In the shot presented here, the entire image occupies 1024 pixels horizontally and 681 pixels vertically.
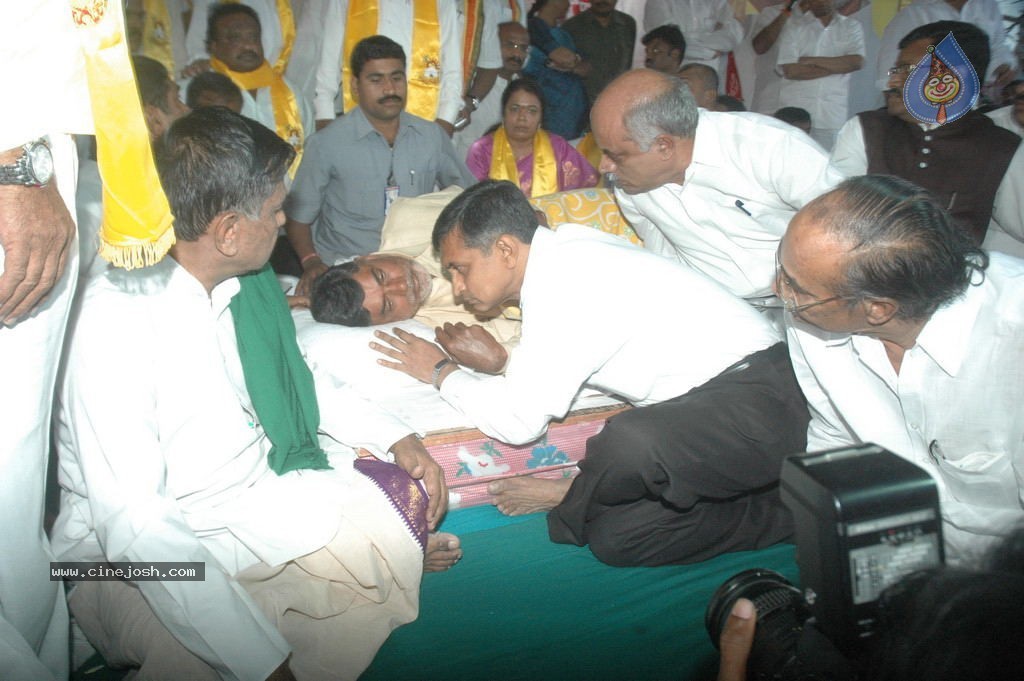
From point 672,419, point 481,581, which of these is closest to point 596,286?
point 672,419

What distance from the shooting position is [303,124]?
5.13 meters

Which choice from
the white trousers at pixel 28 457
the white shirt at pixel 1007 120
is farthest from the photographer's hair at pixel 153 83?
the white shirt at pixel 1007 120

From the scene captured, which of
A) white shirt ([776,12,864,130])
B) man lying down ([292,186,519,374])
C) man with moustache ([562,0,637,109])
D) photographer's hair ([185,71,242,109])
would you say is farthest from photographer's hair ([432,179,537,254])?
white shirt ([776,12,864,130])

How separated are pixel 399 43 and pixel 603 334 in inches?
137

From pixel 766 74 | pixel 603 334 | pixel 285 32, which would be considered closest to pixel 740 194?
pixel 603 334

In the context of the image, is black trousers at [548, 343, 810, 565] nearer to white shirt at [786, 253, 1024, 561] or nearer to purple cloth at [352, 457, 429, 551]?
white shirt at [786, 253, 1024, 561]

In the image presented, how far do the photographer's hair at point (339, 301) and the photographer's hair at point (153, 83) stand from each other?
3.97 feet

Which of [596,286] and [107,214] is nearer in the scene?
[107,214]

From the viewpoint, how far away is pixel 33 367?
5.44 feet

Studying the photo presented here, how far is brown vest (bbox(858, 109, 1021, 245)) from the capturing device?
355cm

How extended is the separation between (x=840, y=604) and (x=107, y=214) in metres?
1.61

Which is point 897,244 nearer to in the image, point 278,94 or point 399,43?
point 399,43

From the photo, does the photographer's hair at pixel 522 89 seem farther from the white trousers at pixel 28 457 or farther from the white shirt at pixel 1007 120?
the white trousers at pixel 28 457

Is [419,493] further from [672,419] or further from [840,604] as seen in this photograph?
[840,604]
